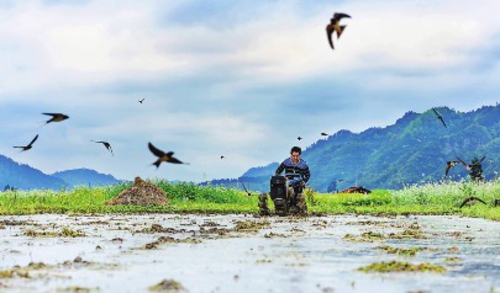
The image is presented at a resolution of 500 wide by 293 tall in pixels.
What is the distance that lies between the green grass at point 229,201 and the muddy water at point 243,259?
12.0 metres

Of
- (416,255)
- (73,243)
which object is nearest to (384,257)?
(416,255)

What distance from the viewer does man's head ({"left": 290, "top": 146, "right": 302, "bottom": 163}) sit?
27.5 meters

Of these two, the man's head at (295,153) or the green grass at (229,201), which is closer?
the man's head at (295,153)

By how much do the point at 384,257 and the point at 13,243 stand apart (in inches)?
323

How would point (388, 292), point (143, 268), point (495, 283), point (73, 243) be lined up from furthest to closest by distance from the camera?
1. point (73, 243)
2. point (143, 268)
3. point (495, 283)
4. point (388, 292)

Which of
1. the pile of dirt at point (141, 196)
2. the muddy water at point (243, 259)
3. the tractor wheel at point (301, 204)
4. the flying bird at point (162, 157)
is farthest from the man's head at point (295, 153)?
the flying bird at point (162, 157)

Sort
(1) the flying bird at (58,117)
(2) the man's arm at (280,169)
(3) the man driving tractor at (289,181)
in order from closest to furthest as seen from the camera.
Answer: (1) the flying bird at (58,117) < (3) the man driving tractor at (289,181) < (2) the man's arm at (280,169)

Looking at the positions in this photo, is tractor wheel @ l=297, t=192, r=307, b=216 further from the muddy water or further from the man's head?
the muddy water

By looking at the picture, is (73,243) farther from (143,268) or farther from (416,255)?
(416,255)

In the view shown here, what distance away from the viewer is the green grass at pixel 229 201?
33375 mm

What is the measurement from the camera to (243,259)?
13000 millimetres

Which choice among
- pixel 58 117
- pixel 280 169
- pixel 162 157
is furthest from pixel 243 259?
pixel 280 169

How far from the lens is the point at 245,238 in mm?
17719

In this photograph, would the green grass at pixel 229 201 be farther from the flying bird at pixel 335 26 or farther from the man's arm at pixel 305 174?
the flying bird at pixel 335 26
